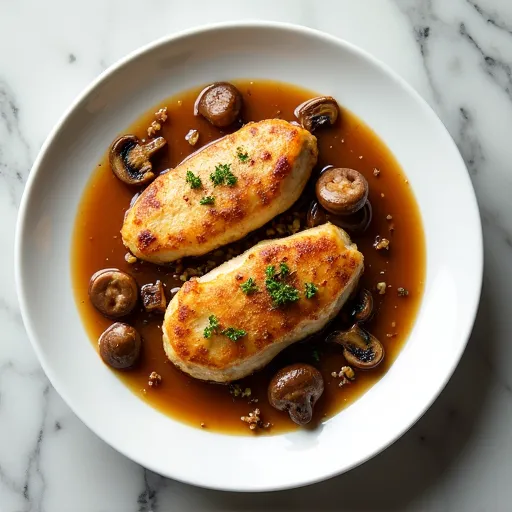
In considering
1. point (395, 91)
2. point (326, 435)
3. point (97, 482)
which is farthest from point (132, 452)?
point (395, 91)

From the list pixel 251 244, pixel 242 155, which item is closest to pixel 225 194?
pixel 242 155

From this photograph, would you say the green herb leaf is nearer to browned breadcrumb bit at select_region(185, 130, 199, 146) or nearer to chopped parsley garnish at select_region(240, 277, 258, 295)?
chopped parsley garnish at select_region(240, 277, 258, 295)

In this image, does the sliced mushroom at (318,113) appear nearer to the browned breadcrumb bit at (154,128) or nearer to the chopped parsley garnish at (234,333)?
the browned breadcrumb bit at (154,128)

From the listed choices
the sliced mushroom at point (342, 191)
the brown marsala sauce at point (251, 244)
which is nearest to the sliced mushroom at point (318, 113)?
the brown marsala sauce at point (251, 244)

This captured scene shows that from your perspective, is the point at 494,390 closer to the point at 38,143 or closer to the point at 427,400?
the point at 427,400

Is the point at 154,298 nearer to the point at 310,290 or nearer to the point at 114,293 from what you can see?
the point at 114,293

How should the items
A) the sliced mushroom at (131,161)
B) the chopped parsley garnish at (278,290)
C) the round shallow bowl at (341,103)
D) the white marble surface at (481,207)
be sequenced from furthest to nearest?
the white marble surface at (481,207)
the sliced mushroom at (131,161)
the round shallow bowl at (341,103)
the chopped parsley garnish at (278,290)

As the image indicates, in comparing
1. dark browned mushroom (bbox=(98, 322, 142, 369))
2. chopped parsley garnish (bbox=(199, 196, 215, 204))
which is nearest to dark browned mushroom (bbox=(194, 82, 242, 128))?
chopped parsley garnish (bbox=(199, 196, 215, 204))
